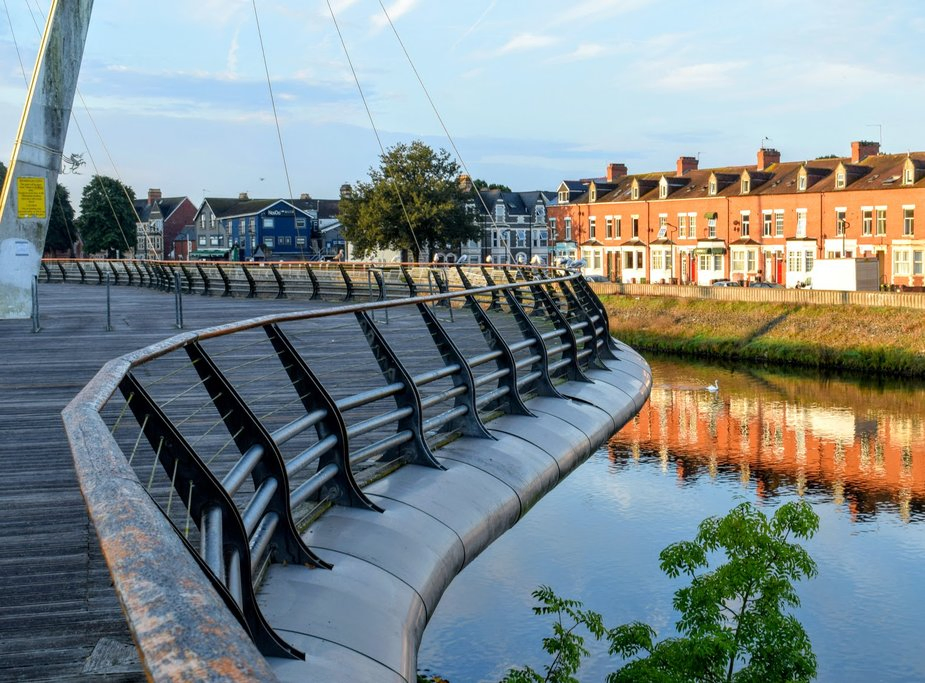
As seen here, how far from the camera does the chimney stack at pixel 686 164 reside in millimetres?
84625

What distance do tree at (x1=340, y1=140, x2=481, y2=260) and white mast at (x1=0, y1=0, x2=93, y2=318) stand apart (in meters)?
52.9

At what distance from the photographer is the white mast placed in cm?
1811

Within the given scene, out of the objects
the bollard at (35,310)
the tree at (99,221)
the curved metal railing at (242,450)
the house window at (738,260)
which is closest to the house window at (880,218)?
the house window at (738,260)

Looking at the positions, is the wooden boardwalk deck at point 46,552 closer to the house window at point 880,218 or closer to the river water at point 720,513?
the river water at point 720,513

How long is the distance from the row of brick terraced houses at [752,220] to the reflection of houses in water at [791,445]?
101ft

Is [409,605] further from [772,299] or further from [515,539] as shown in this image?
[772,299]

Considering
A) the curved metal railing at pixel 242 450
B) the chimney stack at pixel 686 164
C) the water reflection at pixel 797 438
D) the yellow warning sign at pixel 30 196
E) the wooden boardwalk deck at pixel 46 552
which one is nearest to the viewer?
the curved metal railing at pixel 242 450

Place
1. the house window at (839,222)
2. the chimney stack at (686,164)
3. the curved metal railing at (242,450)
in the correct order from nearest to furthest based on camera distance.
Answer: the curved metal railing at (242,450) → the house window at (839,222) → the chimney stack at (686,164)

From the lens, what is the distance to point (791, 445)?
30016 millimetres

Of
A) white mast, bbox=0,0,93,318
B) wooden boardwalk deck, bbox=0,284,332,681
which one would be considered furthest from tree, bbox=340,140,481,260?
wooden boardwalk deck, bbox=0,284,332,681

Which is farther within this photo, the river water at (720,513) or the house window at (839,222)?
the house window at (839,222)

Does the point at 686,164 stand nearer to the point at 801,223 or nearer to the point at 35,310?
the point at 801,223

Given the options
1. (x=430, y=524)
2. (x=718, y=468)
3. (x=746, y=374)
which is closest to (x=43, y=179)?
(x=430, y=524)

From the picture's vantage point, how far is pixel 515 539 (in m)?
20.0
